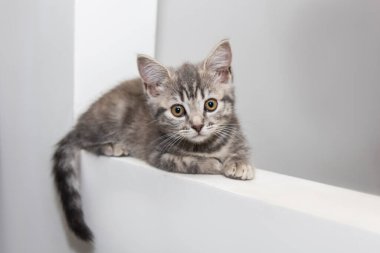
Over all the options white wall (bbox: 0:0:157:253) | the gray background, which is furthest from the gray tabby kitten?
the gray background

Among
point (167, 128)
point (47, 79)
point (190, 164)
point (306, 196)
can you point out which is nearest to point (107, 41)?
point (47, 79)

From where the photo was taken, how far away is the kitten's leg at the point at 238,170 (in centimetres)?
107

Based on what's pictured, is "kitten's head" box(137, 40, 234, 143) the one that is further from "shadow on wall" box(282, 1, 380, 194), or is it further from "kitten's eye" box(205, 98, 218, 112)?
"shadow on wall" box(282, 1, 380, 194)

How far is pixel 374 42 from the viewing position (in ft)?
4.48

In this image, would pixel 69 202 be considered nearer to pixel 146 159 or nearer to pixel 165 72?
pixel 146 159

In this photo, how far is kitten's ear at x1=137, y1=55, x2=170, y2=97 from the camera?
119 cm

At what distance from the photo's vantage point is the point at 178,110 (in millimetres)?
1152

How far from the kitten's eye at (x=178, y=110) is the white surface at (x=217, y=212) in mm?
162

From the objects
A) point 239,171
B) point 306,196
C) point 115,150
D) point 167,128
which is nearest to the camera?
point 306,196

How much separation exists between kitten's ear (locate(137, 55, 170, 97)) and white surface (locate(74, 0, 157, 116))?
0.30m

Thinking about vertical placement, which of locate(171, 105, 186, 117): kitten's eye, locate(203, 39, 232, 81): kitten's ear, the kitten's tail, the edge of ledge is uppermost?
locate(203, 39, 232, 81): kitten's ear

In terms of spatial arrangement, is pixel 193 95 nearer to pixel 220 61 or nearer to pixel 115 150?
pixel 220 61

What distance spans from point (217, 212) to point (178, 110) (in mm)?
308

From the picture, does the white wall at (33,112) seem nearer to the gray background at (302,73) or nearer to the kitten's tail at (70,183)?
the kitten's tail at (70,183)
